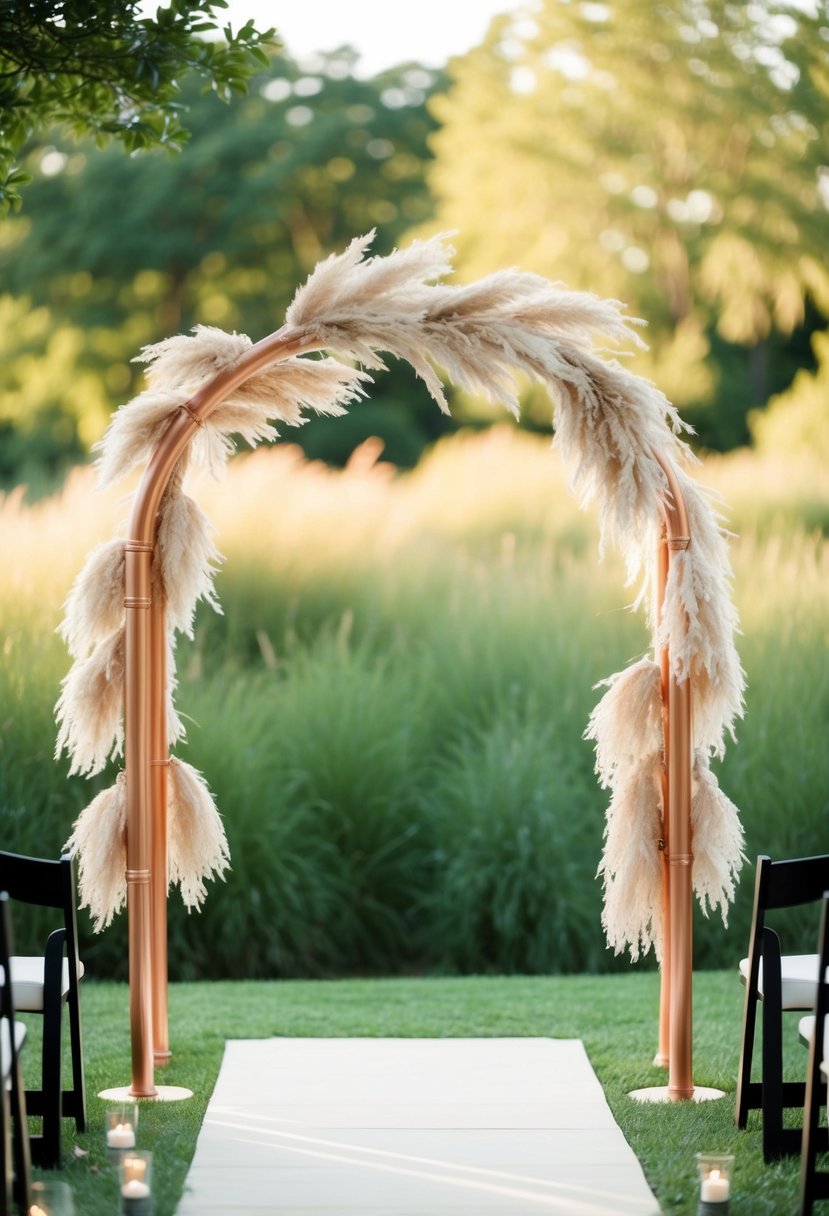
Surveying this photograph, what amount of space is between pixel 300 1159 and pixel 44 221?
17857 millimetres

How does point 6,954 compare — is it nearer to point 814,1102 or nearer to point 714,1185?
point 714,1185

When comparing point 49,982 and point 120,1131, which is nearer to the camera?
point 120,1131

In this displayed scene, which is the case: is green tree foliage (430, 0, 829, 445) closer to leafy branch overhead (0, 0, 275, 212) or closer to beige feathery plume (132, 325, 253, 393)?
leafy branch overhead (0, 0, 275, 212)

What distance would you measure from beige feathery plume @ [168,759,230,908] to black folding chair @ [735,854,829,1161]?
1.39 metres

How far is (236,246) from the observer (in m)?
19.2

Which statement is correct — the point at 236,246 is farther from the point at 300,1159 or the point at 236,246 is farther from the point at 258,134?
the point at 300,1159

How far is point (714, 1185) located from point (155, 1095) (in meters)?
1.55

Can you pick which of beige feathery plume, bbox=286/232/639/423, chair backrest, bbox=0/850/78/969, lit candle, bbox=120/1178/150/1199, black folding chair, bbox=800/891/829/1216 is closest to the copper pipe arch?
beige feathery plume, bbox=286/232/639/423

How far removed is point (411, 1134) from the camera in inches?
129

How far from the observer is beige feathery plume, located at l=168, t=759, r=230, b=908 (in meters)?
3.80

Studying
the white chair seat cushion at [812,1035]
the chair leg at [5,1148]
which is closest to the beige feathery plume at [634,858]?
the white chair seat cushion at [812,1035]

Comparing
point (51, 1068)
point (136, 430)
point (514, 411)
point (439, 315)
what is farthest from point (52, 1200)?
point (439, 315)

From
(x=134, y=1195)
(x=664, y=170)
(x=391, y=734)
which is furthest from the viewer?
(x=664, y=170)

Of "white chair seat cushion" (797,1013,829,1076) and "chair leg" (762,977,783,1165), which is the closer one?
"white chair seat cushion" (797,1013,829,1076)
